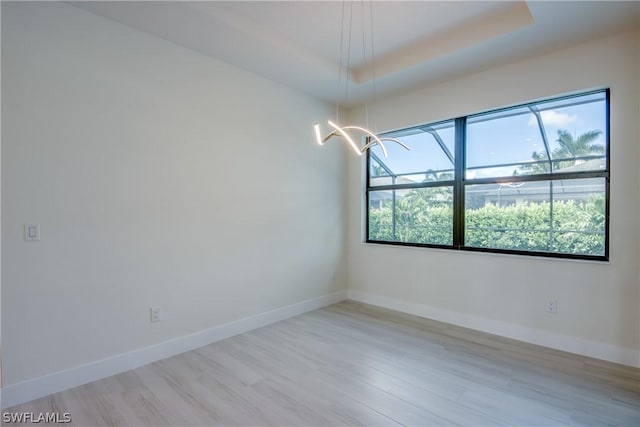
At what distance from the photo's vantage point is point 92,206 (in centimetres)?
250

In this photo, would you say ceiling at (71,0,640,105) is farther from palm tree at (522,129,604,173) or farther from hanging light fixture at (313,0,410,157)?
palm tree at (522,129,604,173)

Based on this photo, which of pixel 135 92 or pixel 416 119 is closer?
pixel 135 92

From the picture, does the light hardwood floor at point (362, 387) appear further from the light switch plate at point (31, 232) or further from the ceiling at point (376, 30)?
the ceiling at point (376, 30)

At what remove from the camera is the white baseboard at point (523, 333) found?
2770mm

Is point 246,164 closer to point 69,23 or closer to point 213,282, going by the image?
point 213,282

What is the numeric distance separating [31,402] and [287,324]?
7.23 feet

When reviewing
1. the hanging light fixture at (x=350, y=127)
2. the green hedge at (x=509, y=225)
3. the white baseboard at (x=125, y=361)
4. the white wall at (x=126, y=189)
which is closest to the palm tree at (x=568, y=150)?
the green hedge at (x=509, y=225)

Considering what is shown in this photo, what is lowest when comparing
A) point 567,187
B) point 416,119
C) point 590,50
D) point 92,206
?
point 92,206

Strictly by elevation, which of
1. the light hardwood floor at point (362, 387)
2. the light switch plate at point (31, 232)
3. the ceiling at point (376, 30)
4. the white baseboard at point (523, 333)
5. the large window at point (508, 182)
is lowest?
the light hardwood floor at point (362, 387)

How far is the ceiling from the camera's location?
2.52 meters

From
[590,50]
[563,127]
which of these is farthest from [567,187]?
[590,50]

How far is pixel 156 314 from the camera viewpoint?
9.32 ft

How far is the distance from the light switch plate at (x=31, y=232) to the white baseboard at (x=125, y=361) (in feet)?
3.20

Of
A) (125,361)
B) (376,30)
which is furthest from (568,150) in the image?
(125,361)
